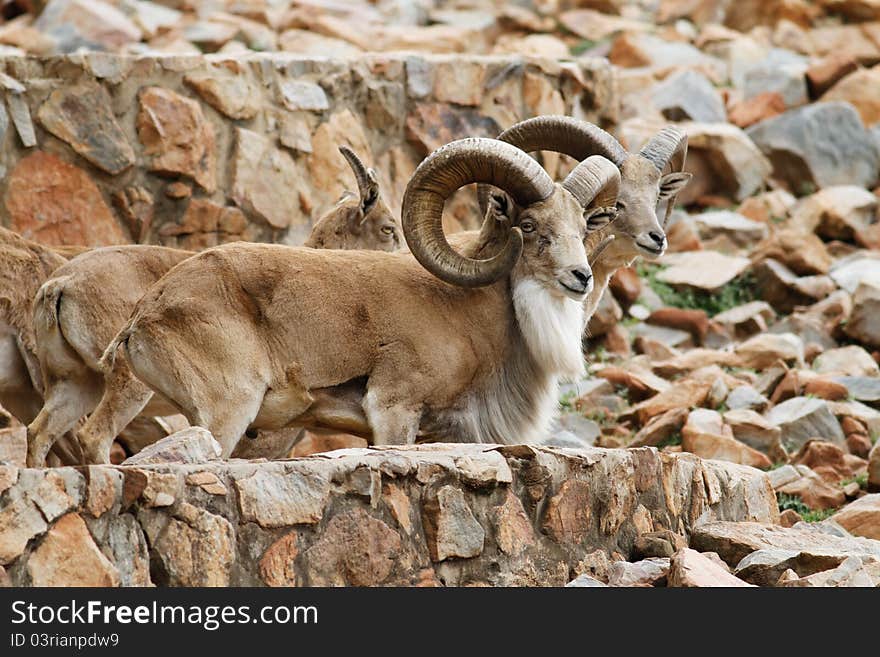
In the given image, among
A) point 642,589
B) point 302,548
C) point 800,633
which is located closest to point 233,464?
point 302,548

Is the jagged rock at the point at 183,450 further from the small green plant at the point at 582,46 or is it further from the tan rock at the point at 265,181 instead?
the small green plant at the point at 582,46

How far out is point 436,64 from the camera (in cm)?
1293

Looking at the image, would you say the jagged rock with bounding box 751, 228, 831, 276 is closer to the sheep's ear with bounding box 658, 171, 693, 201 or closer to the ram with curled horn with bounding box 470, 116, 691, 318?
the sheep's ear with bounding box 658, 171, 693, 201

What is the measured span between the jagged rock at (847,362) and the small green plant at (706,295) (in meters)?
1.58

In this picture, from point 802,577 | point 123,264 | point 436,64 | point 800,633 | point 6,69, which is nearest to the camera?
point 800,633

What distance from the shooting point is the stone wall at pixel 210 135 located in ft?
35.8

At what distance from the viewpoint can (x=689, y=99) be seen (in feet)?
64.4

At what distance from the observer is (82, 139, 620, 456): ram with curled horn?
7715mm

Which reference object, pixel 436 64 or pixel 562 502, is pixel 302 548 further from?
pixel 436 64

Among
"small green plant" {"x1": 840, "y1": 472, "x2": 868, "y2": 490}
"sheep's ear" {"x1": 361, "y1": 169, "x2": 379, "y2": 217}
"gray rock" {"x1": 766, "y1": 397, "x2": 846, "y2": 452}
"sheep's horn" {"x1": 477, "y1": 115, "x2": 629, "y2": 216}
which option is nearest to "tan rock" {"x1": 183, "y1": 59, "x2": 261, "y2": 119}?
"sheep's ear" {"x1": 361, "y1": 169, "x2": 379, "y2": 217}

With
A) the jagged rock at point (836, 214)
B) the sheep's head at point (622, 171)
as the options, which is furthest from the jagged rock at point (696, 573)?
the jagged rock at point (836, 214)

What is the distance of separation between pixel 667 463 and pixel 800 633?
6.40ft

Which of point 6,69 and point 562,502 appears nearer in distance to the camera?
point 562,502

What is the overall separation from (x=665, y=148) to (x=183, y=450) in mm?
5273
